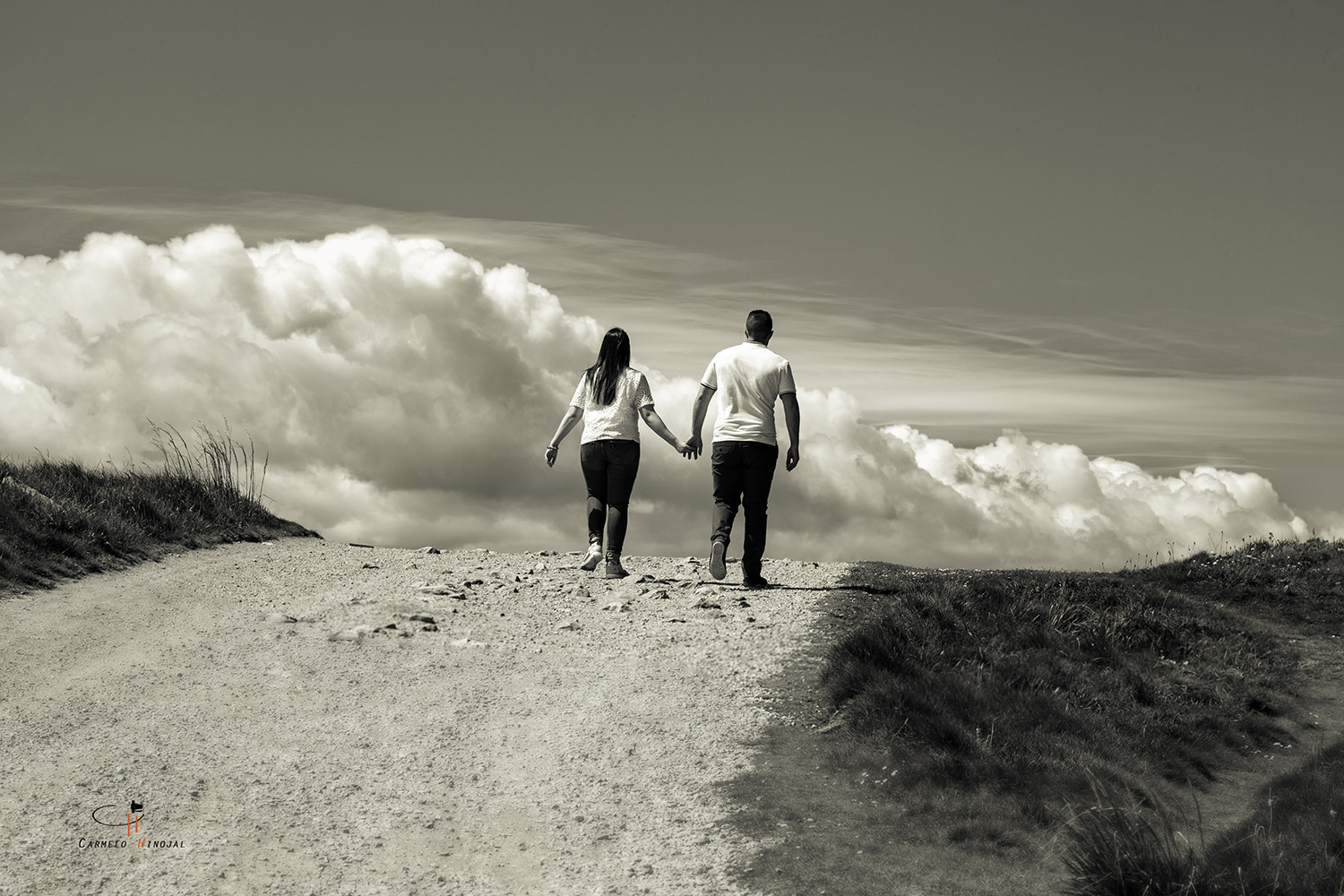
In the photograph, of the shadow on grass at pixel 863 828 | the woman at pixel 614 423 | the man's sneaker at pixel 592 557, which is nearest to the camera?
the shadow on grass at pixel 863 828

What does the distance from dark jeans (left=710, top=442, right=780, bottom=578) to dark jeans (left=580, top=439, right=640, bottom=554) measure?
100cm

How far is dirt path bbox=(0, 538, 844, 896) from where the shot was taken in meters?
6.12

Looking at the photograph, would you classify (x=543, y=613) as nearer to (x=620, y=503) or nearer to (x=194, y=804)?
(x=620, y=503)

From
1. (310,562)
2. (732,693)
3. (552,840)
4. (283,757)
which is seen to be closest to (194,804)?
(283,757)

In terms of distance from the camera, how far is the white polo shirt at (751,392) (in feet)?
36.2

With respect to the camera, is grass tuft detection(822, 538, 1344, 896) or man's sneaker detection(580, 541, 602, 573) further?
man's sneaker detection(580, 541, 602, 573)

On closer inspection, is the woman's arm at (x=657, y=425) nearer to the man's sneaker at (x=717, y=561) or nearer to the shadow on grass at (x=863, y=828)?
the man's sneaker at (x=717, y=561)

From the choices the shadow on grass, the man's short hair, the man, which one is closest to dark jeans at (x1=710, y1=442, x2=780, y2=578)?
the man

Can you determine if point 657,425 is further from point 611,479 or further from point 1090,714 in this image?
point 1090,714

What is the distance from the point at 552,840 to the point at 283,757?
2175 millimetres

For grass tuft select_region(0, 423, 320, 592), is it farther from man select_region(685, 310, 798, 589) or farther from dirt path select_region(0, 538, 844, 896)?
man select_region(685, 310, 798, 589)

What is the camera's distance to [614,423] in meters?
11.6

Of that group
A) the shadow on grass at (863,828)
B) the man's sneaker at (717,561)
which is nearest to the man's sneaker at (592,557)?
the man's sneaker at (717,561)

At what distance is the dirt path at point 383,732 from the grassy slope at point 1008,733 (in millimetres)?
585
